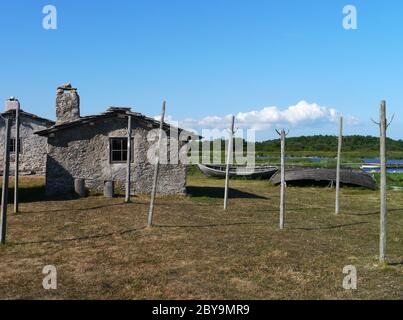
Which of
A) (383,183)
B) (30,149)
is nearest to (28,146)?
(30,149)

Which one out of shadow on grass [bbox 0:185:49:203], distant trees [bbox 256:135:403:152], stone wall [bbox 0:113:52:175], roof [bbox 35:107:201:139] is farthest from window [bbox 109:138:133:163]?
distant trees [bbox 256:135:403:152]

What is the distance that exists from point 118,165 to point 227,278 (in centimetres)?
1284

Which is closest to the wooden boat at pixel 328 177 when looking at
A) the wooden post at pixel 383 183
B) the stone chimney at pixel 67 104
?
the stone chimney at pixel 67 104

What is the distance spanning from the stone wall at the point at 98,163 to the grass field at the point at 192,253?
2.08 meters

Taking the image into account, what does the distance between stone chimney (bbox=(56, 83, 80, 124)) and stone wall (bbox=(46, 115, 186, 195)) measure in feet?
3.95

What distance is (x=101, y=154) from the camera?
785 inches

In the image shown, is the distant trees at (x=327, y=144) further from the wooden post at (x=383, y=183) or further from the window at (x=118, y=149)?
the wooden post at (x=383, y=183)

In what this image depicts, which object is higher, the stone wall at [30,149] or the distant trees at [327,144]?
the distant trees at [327,144]

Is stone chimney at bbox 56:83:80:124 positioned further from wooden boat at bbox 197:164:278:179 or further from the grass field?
wooden boat at bbox 197:164:278:179

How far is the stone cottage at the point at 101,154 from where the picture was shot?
19.6 meters

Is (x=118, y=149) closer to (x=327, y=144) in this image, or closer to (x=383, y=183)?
(x=383, y=183)

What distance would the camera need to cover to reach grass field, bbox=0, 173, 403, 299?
752 cm

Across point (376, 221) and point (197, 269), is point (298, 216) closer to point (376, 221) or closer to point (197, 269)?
point (376, 221)
